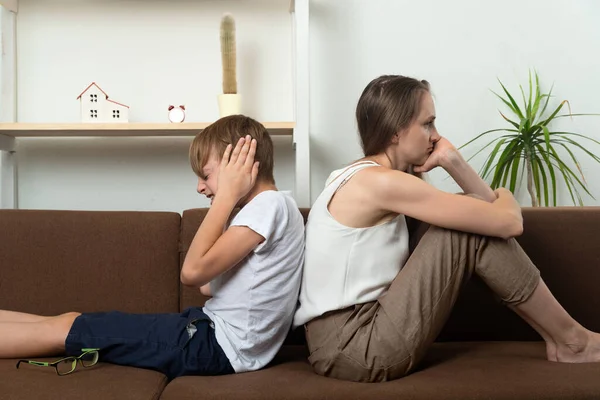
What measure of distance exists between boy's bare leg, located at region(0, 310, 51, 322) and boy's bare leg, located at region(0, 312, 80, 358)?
96mm

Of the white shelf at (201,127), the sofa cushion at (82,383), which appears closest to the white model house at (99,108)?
the white shelf at (201,127)

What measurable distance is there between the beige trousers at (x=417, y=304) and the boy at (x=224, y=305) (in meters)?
0.16

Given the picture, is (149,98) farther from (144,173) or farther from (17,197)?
(17,197)

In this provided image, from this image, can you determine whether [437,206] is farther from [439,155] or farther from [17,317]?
[17,317]

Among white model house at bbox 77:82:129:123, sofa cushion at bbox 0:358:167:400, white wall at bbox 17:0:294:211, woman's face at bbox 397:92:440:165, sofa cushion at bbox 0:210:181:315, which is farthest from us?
white wall at bbox 17:0:294:211

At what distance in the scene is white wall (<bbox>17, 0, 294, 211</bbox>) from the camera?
2.65m

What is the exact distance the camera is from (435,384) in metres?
1.43

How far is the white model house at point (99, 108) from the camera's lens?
2.46 metres

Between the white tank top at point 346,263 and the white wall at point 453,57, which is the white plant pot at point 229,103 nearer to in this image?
the white wall at point 453,57

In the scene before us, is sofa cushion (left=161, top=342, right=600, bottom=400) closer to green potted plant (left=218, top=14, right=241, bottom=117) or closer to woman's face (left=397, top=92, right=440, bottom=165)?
woman's face (left=397, top=92, right=440, bottom=165)

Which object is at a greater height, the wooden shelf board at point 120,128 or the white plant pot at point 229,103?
the white plant pot at point 229,103

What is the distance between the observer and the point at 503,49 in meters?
2.74

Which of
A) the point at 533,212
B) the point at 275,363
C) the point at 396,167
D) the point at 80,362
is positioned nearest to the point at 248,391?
the point at 275,363

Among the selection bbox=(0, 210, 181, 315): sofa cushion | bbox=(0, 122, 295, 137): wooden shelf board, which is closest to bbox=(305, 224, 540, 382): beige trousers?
bbox=(0, 210, 181, 315): sofa cushion
